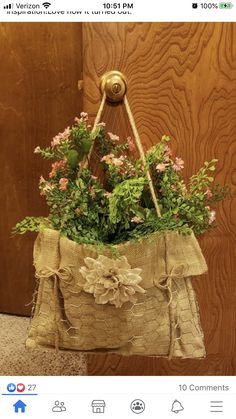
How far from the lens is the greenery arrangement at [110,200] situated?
61 cm

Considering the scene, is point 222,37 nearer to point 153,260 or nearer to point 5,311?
point 153,260

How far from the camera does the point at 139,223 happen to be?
0.63 meters

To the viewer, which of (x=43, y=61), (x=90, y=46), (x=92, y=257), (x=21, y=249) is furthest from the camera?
(x=21, y=249)

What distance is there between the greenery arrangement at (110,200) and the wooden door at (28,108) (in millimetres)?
545

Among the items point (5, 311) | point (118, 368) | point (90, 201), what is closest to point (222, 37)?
point (90, 201)

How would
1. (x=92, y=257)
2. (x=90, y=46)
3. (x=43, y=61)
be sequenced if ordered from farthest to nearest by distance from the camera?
(x=43, y=61) < (x=90, y=46) < (x=92, y=257)

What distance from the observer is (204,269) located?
Answer: 63cm

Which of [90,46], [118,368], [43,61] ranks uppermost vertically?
[43,61]

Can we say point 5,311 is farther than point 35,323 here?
Yes
